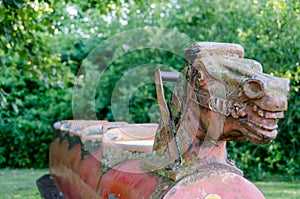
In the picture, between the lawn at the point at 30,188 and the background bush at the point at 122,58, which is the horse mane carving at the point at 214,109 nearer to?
the background bush at the point at 122,58

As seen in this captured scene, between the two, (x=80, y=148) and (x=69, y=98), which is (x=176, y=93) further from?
(x=69, y=98)

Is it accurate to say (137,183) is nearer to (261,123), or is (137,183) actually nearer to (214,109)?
(214,109)

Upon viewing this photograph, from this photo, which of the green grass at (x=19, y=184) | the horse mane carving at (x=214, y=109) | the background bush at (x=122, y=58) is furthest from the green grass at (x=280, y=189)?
the horse mane carving at (x=214, y=109)

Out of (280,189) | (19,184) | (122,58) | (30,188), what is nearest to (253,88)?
(280,189)

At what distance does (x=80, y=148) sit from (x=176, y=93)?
246 cm

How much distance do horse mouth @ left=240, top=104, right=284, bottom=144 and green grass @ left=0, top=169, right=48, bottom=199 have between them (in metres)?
6.10

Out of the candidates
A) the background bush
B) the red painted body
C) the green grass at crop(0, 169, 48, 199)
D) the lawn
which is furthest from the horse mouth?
the green grass at crop(0, 169, 48, 199)

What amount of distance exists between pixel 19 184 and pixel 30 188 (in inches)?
23.6

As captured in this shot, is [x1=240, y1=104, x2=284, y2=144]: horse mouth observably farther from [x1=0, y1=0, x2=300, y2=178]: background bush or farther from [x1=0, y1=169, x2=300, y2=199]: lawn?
[x1=0, y1=169, x2=300, y2=199]: lawn

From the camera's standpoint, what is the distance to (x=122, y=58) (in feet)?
35.3

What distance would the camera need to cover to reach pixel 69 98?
11.5 metres

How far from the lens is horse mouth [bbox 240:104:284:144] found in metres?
2.18

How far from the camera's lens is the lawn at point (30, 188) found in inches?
304

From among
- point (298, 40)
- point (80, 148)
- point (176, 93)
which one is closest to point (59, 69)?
point (80, 148)
